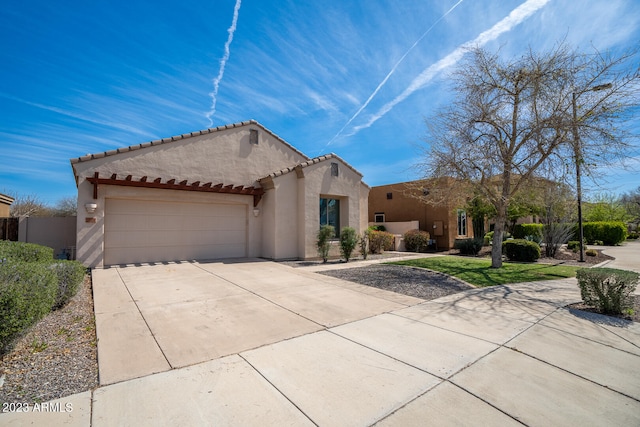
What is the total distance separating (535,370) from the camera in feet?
11.1

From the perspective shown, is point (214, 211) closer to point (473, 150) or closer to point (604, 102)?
point (473, 150)

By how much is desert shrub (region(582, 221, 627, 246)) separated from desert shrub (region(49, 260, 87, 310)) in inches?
1211

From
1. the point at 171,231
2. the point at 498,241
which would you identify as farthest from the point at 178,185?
the point at 498,241

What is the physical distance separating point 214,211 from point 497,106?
36.6 feet

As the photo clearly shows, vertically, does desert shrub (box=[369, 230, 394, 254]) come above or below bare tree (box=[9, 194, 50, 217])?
below

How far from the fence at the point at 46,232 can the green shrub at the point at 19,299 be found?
8.05 m

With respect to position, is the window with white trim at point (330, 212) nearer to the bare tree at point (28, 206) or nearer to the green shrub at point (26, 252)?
the green shrub at point (26, 252)

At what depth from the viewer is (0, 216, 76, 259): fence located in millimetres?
10164

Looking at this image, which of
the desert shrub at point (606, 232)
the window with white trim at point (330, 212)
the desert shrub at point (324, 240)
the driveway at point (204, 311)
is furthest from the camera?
the desert shrub at point (606, 232)

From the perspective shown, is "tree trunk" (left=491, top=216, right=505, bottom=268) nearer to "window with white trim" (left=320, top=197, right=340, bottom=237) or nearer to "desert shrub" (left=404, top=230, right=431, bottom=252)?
"window with white trim" (left=320, top=197, right=340, bottom=237)

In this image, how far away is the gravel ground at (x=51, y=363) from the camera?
9.25 ft

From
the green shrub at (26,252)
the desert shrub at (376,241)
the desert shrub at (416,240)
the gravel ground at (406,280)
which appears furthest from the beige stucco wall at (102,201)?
the desert shrub at (416,240)

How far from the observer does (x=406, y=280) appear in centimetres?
845

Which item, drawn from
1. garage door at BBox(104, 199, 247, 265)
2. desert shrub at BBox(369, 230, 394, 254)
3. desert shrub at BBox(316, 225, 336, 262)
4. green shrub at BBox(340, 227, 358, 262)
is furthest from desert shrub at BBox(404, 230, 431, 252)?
garage door at BBox(104, 199, 247, 265)
